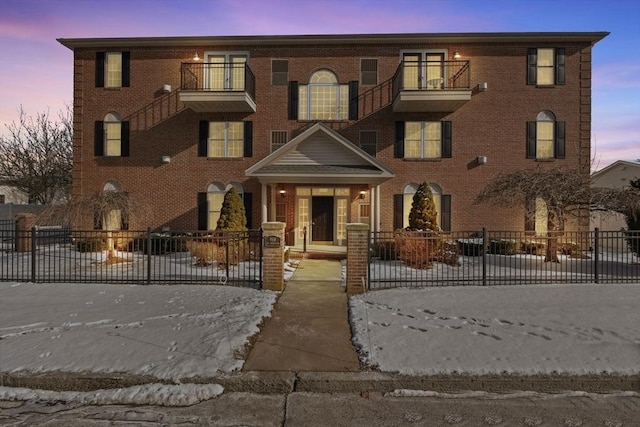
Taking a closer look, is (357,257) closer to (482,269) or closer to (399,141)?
(482,269)

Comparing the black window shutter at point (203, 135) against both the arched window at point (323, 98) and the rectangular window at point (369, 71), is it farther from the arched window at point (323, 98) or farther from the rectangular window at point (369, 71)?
the rectangular window at point (369, 71)

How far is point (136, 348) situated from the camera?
4.93 meters

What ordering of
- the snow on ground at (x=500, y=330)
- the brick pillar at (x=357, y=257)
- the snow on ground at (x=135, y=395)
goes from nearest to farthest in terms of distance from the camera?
the snow on ground at (x=135, y=395) → the snow on ground at (x=500, y=330) → the brick pillar at (x=357, y=257)

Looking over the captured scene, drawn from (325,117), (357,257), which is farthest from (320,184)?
(357,257)

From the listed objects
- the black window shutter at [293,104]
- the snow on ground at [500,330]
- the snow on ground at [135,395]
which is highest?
the black window shutter at [293,104]

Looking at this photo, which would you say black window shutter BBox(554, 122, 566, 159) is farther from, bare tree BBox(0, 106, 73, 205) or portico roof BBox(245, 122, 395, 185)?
bare tree BBox(0, 106, 73, 205)

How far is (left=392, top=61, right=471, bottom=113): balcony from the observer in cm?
1523

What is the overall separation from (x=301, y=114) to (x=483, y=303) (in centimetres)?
1225

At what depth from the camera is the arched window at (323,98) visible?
55.1 feet

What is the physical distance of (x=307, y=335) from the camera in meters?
5.59

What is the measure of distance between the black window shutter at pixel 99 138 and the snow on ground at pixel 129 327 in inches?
405

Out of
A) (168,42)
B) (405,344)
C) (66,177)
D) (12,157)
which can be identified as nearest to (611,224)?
(405,344)

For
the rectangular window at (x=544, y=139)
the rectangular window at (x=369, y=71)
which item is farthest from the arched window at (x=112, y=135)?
the rectangular window at (x=544, y=139)

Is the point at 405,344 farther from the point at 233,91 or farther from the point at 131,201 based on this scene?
the point at 233,91
